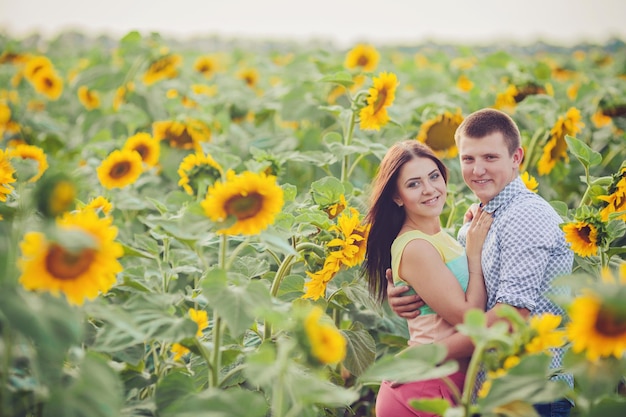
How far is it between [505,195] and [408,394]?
0.64 m

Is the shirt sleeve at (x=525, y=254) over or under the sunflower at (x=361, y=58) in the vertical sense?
under

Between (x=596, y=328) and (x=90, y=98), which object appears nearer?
(x=596, y=328)

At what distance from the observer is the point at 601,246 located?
188 cm

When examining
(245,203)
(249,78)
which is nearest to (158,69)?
(249,78)

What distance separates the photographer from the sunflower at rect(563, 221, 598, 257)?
1.84 m

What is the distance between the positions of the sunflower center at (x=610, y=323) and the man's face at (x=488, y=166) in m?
0.82

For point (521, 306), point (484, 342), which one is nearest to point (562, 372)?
point (521, 306)

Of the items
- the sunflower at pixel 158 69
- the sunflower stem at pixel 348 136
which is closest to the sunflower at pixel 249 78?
the sunflower at pixel 158 69

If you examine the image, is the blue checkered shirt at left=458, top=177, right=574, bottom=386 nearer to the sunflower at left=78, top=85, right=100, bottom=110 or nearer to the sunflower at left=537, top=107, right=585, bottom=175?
the sunflower at left=537, top=107, right=585, bottom=175

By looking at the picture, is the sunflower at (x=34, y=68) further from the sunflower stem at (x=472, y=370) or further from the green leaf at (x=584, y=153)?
the sunflower stem at (x=472, y=370)

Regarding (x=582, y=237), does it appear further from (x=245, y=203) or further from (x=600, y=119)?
(x=600, y=119)

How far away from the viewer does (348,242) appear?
1.84 meters

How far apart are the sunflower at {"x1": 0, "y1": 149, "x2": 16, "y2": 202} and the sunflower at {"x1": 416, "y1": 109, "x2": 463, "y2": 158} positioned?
1.83m

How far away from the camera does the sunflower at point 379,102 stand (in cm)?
251
